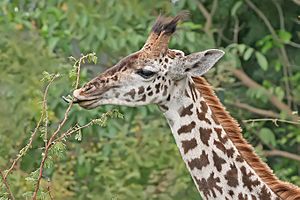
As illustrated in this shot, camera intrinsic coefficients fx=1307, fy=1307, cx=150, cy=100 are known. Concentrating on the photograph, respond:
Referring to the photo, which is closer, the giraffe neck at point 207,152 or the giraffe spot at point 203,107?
the giraffe neck at point 207,152

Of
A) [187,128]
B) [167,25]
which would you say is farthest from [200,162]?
[167,25]

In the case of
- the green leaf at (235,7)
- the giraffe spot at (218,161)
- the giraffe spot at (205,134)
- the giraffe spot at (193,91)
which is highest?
the giraffe spot at (193,91)

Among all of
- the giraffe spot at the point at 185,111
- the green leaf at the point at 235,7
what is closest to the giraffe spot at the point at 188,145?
the giraffe spot at the point at 185,111

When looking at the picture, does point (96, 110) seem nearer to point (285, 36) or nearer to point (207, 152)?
point (285, 36)

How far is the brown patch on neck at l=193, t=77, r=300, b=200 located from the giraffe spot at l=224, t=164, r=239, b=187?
75 mm

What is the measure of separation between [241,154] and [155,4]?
151 inches

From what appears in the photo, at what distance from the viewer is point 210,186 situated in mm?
5332

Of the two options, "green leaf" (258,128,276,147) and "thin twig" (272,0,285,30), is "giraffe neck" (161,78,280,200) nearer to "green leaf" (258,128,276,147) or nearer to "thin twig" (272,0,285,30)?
"green leaf" (258,128,276,147)

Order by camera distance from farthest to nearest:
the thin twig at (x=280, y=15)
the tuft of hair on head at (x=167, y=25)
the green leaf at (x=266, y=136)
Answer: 1. the thin twig at (x=280, y=15)
2. the green leaf at (x=266, y=136)
3. the tuft of hair on head at (x=167, y=25)

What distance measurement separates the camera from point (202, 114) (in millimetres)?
5406

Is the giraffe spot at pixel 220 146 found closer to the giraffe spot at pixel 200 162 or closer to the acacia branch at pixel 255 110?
the giraffe spot at pixel 200 162

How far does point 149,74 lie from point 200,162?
0.42m

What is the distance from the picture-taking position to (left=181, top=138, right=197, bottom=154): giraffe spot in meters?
5.38

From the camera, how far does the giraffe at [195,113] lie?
5.32 meters
